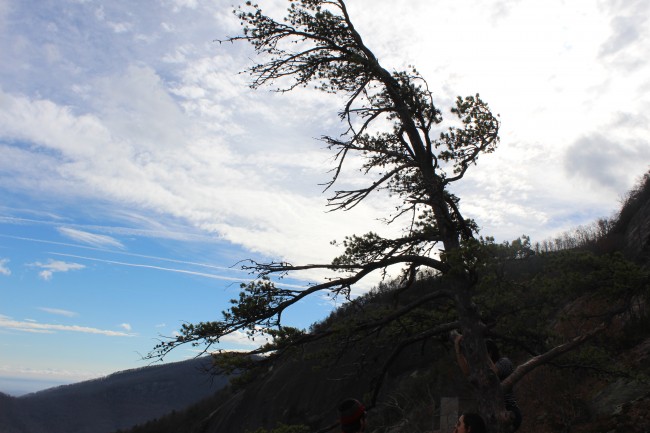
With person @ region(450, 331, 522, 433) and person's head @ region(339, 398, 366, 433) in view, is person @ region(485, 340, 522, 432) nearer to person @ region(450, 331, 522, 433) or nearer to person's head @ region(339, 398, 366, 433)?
person @ region(450, 331, 522, 433)

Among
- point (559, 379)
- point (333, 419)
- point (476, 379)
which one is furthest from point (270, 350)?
point (333, 419)

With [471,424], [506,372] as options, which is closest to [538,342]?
[506,372]

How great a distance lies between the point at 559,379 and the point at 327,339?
9028 millimetres

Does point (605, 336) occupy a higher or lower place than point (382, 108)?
lower

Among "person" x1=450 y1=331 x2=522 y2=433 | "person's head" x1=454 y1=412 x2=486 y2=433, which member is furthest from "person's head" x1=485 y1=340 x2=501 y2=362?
"person's head" x1=454 y1=412 x2=486 y2=433

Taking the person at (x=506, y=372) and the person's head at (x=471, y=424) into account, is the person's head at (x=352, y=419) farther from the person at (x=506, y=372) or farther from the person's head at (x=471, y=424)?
the person at (x=506, y=372)

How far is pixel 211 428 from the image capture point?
3512 centimetres

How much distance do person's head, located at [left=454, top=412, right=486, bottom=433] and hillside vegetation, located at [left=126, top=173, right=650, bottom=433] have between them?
10.1 ft

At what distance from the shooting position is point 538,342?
31.0ft

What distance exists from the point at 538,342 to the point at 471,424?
5772mm

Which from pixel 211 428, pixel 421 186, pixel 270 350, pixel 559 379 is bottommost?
pixel 211 428

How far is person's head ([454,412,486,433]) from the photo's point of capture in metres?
4.49

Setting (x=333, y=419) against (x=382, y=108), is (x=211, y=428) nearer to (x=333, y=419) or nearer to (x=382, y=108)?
(x=333, y=419)

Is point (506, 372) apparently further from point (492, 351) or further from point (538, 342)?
point (538, 342)
